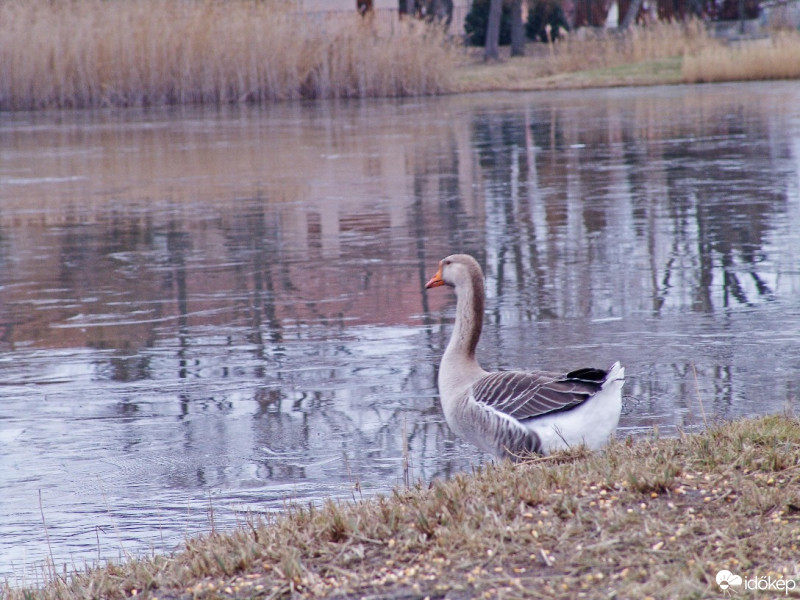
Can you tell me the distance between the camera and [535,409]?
15.3ft

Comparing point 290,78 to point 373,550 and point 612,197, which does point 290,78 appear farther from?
point 373,550

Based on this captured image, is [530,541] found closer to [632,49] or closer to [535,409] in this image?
[535,409]

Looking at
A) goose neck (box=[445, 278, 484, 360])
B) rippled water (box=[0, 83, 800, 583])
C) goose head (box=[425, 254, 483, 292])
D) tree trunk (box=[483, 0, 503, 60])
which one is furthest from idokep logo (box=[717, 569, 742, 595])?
tree trunk (box=[483, 0, 503, 60])

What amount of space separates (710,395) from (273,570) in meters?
3.32

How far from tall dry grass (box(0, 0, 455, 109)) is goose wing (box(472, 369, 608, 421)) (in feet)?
92.6

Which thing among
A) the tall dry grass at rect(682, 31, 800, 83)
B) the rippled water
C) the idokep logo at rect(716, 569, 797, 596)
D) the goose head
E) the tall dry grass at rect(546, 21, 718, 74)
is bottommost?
the rippled water

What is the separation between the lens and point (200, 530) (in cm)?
473

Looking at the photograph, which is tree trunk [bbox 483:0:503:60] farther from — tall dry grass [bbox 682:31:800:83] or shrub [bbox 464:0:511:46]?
tall dry grass [bbox 682:31:800:83]

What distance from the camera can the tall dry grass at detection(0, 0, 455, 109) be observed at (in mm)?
31344

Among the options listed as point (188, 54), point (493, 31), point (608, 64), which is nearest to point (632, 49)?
point (608, 64)

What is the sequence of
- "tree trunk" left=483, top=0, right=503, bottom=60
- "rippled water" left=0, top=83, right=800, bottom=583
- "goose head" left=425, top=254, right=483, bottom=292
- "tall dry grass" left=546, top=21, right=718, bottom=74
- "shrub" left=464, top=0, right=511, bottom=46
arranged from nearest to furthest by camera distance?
"rippled water" left=0, top=83, right=800, bottom=583, "goose head" left=425, top=254, right=483, bottom=292, "tall dry grass" left=546, top=21, right=718, bottom=74, "tree trunk" left=483, top=0, right=503, bottom=60, "shrub" left=464, top=0, right=511, bottom=46

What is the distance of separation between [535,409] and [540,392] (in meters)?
0.09

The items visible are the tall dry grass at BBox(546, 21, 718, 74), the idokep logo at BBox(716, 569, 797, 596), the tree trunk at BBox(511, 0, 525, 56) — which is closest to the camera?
the idokep logo at BBox(716, 569, 797, 596)

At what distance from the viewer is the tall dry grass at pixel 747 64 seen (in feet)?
119
